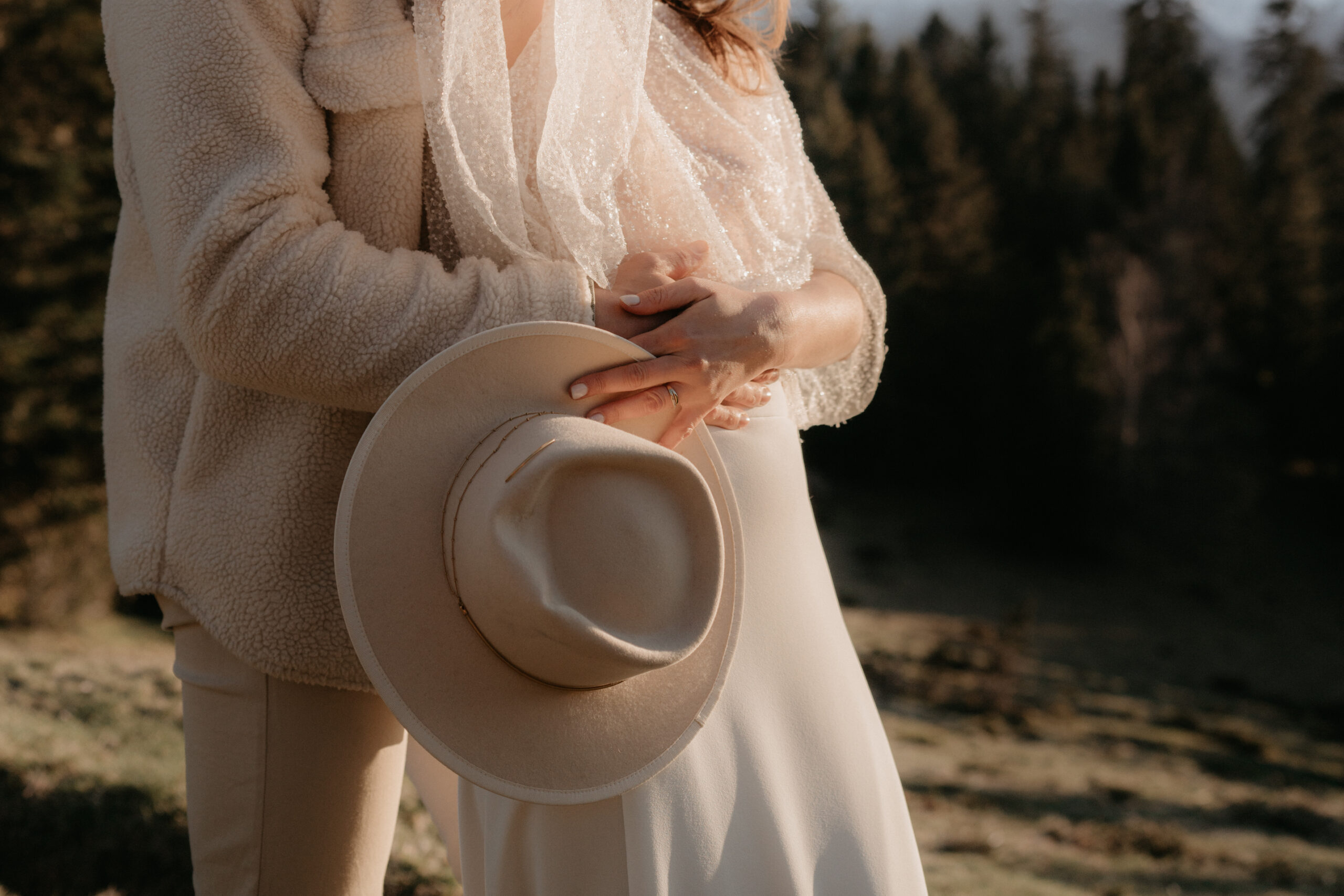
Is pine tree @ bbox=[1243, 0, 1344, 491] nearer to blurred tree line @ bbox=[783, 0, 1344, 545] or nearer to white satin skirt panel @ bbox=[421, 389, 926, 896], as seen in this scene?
blurred tree line @ bbox=[783, 0, 1344, 545]

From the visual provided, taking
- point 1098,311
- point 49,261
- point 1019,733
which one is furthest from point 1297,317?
point 49,261

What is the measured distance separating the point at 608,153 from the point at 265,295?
53 centimetres

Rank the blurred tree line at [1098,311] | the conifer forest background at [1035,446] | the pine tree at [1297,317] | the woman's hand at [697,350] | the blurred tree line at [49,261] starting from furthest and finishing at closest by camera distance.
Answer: the pine tree at [1297,317] → the blurred tree line at [1098,311] → the blurred tree line at [49,261] → the conifer forest background at [1035,446] → the woman's hand at [697,350]

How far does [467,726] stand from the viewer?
3.72 ft

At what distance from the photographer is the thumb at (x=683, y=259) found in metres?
1.35

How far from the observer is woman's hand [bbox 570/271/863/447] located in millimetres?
1192

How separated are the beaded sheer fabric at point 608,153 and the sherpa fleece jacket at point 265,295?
61 millimetres

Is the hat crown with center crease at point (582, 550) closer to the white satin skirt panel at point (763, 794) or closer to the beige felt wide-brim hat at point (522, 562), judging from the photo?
the beige felt wide-brim hat at point (522, 562)

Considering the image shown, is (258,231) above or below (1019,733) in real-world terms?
above

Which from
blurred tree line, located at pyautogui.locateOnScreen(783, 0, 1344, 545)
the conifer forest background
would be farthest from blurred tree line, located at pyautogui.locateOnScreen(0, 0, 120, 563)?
blurred tree line, located at pyautogui.locateOnScreen(783, 0, 1344, 545)

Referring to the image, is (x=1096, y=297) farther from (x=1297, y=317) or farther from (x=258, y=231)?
(x=258, y=231)

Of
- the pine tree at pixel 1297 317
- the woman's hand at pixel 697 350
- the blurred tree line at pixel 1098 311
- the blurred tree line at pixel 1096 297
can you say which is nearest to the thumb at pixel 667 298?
the woman's hand at pixel 697 350

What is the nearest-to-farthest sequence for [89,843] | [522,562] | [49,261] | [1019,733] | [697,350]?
[522,562]
[697,350]
[89,843]
[49,261]
[1019,733]

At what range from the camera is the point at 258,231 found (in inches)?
43.6
